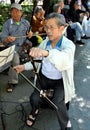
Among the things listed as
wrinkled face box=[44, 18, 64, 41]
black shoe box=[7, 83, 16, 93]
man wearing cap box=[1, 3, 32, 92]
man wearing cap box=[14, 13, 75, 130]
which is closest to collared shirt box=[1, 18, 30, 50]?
man wearing cap box=[1, 3, 32, 92]

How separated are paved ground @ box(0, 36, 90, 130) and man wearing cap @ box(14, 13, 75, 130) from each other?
167 millimetres

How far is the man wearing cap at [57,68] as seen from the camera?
2621mm

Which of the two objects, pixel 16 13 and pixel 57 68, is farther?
pixel 16 13

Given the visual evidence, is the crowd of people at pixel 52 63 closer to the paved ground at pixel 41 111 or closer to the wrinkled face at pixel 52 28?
the wrinkled face at pixel 52 28

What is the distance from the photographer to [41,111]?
150 inches

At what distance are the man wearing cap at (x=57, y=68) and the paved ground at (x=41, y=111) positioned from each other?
167mm

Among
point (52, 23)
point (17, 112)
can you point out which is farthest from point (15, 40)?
point (52, 23)

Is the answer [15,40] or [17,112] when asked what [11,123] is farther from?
[15,40]

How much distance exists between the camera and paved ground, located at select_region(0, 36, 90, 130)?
11.4ft

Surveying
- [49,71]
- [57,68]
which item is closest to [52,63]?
[57,68]

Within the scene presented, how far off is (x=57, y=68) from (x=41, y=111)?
1338 millimetres

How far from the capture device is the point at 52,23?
8.92 feet

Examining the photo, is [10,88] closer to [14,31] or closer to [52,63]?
[14,31]

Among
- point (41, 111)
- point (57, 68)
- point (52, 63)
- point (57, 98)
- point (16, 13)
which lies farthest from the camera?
point (16, 13)
